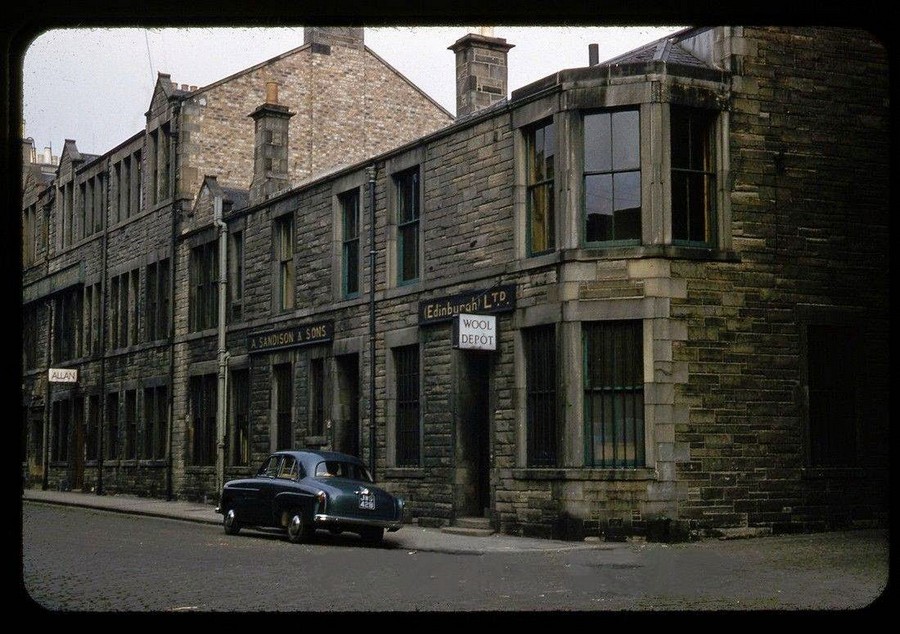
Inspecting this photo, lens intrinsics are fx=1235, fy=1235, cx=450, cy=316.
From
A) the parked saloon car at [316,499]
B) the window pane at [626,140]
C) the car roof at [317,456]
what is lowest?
the parked saloon car at [316,499]

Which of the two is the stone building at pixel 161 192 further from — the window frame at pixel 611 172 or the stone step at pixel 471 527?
the window frame at pixel 611 172

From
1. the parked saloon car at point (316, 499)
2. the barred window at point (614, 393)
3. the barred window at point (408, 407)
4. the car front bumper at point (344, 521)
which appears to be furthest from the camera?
the barred window at point (408, 407)

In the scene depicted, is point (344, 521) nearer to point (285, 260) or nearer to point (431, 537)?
point (431, 537)

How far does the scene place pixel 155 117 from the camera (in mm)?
37688

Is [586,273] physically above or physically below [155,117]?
below

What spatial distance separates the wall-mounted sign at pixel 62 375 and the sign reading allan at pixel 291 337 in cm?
1064

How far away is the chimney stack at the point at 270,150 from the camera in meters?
31.1

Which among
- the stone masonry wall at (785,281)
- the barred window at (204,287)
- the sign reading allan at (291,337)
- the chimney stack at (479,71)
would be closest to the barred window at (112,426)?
the barred window at (204,287)

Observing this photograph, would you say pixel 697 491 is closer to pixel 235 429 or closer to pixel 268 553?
pixel 268 553

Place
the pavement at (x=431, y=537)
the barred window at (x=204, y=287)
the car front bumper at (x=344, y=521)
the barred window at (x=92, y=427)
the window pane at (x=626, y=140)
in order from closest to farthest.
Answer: the pavement at (x=431, y=537)
the car front bumper at (x=344, y=521)
the window pane at (x=626, y=140)
the barred window at (x=204, y=287)
the barred window at (x=92, y=427)

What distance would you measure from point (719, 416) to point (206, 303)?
59.5 ft

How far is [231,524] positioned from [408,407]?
4.46 m

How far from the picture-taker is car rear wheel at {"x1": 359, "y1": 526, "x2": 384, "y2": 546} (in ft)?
64.7

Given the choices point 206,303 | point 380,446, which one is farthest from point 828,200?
point 206,303
